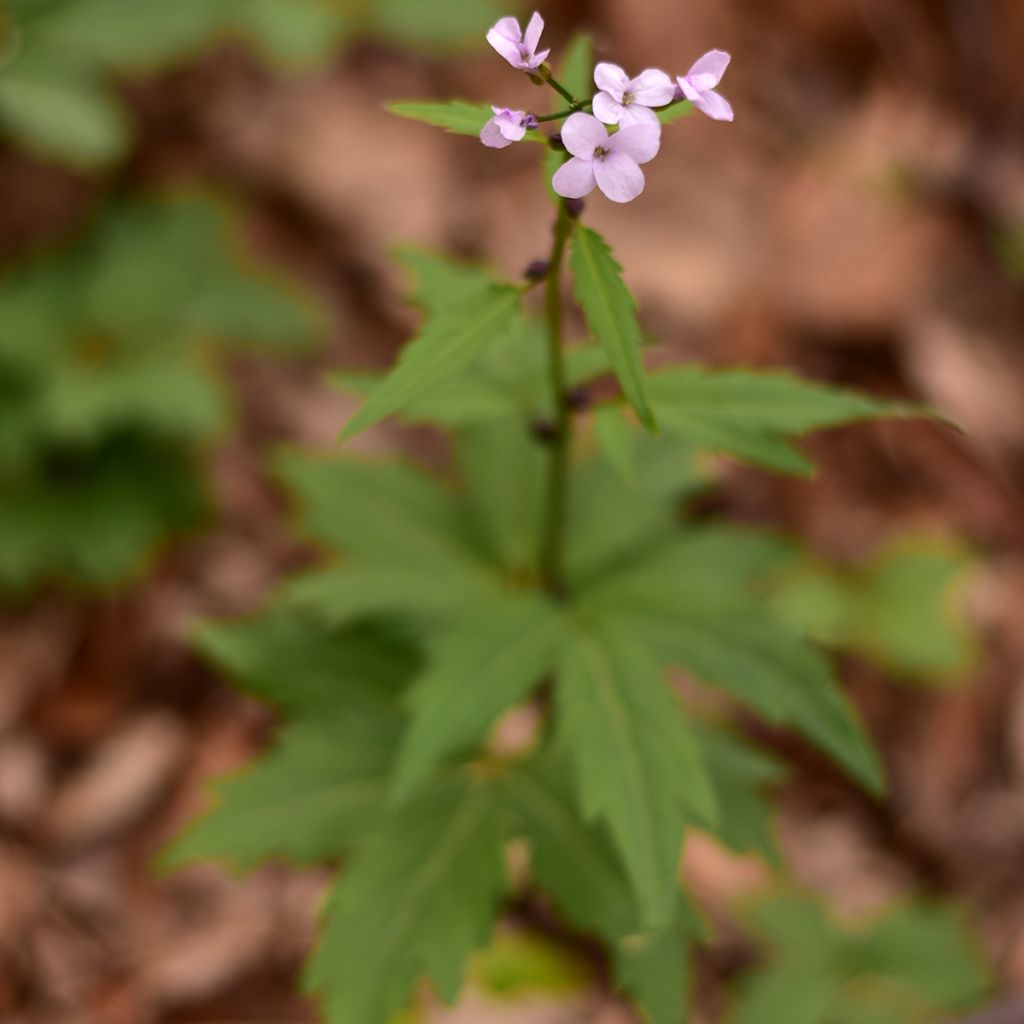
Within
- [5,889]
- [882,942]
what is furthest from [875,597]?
[5,889]

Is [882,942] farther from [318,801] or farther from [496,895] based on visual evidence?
[318,801]

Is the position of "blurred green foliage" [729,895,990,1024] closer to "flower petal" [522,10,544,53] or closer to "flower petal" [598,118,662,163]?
"flower petal" [598,118,662,163]

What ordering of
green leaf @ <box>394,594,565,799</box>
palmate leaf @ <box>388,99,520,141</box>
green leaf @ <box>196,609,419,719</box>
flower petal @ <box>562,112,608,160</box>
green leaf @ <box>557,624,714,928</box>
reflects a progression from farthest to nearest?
green leaf @ <box>196,609,419,719</box>
green leaf @ <box>394,594,565,799</box>
green leaf @ <box>557,624,714,928</box>
palmate leaf @ <box>388,99,520,141</box>
flower petal @ <box>562,112,608,160</box>

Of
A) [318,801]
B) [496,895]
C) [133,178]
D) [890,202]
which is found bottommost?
[890,202]

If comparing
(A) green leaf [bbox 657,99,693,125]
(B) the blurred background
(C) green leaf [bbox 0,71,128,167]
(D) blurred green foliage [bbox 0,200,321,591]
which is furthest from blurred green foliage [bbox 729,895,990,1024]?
(C) green leaf [bbox 0,71,128,167]

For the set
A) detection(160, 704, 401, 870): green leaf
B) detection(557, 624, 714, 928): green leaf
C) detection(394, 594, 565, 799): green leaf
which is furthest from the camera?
detection(160, 704, 401, 870): green leaf

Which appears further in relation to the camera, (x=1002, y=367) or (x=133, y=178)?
(x=1002, y=367)

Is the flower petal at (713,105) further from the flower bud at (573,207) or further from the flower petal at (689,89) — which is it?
the flower bud at (573,207)

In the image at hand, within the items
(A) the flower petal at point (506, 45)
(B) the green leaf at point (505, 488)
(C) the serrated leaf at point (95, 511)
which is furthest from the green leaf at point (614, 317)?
(C) the serrated leaf at point (95, 511)
